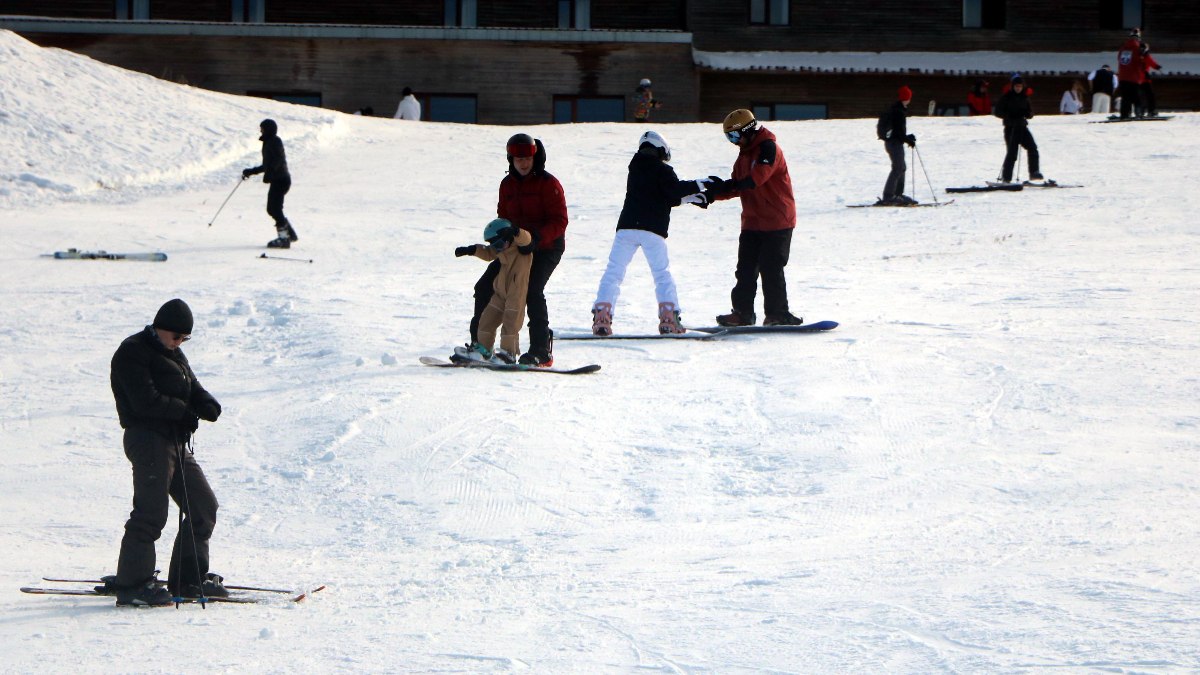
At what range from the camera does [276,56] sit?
105 ft

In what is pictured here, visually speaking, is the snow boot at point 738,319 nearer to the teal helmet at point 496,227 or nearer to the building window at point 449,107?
the teal helmet at point 496,227

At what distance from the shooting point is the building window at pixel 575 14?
34562mm

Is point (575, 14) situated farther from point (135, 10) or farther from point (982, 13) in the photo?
point (135, 10)

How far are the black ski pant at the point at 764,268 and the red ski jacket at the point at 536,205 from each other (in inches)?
81.1

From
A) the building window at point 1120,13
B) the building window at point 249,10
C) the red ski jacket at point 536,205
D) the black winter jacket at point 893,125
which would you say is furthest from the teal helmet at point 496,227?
the building window at point 1120,13

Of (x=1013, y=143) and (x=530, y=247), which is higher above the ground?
(x=1013, y=143)

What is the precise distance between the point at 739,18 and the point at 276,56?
33.0 ft

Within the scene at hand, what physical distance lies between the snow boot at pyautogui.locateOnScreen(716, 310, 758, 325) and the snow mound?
10.6m

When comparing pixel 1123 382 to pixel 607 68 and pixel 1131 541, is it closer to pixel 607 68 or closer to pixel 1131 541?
pixel 1131 541

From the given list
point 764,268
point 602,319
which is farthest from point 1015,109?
point 602,319

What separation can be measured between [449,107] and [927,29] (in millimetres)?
10901

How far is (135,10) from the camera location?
1341 inches

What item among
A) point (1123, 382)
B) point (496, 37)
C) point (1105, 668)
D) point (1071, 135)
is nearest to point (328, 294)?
point (1123, 382)

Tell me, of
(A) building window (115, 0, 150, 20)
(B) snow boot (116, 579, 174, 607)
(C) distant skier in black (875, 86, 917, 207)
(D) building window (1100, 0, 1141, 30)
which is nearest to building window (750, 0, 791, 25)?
(D) building window (1100, 0, 1141, 30)
